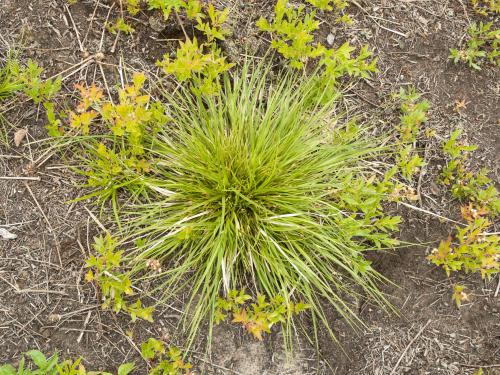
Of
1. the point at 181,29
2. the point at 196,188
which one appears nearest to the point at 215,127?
the point at 196,188

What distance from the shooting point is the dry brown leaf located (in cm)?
264

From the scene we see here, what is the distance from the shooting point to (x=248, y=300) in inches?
102

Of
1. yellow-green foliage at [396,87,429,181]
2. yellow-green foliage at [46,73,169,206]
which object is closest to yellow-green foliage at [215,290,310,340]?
yellow-green foliage at [46,73,169,206]

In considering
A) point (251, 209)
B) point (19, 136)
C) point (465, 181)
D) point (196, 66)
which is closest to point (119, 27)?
point (196, 66)

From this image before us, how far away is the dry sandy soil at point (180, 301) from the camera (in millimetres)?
2473

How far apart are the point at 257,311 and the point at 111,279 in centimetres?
74

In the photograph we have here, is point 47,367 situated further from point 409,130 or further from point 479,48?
point 479,48

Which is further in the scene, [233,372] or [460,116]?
[460,116]

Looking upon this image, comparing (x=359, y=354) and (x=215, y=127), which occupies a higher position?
(x=215, y=127)

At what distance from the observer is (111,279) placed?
7.91 ft

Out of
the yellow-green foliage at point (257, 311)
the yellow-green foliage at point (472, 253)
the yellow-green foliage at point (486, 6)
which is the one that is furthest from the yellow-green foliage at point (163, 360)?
the yellow-green foliage at point (486, 6)

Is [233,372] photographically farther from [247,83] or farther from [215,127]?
[247,83]

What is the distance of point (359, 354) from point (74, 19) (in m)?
2.46

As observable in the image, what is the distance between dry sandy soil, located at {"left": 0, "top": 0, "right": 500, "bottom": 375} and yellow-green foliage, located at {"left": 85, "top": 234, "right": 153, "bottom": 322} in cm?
A: 10
